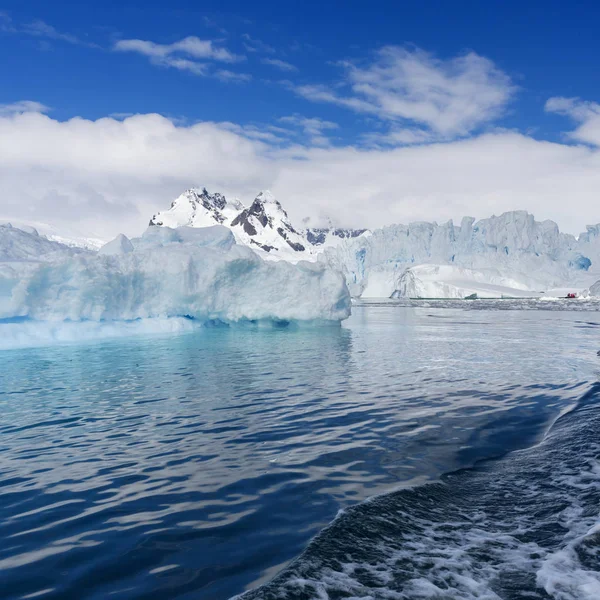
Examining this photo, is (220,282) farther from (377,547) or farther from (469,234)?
(469,234)

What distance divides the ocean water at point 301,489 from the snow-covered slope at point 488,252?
96.2m

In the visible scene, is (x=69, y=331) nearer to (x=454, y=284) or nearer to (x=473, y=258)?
(x=454, y=284)

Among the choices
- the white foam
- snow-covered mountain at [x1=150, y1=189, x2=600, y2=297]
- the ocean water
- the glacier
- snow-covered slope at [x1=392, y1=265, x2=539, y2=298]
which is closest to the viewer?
the ocean water

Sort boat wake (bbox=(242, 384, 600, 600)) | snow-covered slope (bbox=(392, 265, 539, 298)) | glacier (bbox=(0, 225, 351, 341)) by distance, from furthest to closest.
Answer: snow-covered slope (bbox=(392, 265, 539, 298)) → glacier (bbox=(0, 225, 351, 341)) → boat wake (bbox=(242, 384, 600, 600))

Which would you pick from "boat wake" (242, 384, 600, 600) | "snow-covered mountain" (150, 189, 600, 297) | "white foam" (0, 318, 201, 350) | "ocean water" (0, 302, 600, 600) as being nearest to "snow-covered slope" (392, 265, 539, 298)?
"snow-covered mountain" (150, 189, 600, 297)

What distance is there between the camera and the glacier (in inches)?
1018

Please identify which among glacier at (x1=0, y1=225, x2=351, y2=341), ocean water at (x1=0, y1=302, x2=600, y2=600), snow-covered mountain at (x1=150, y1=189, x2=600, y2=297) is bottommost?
ocean water at (x1=0, y1=302, x2=600, y2=600)

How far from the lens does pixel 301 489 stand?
6.07m

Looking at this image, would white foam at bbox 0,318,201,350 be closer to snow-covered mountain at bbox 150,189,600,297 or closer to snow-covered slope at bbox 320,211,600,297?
snow-covered mountain at bbox 150,189,600,297

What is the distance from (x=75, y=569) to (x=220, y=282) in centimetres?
2750

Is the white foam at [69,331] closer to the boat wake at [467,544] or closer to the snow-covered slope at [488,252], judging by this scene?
the boat wake at [467,544]

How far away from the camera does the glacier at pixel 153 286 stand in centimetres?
2586

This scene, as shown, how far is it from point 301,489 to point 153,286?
26.1 meters

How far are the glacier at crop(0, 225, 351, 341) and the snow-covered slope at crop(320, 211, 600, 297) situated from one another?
75.8 m
